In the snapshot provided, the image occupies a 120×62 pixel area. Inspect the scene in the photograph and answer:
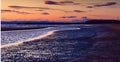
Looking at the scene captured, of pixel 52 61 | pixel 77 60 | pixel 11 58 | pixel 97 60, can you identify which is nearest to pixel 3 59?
pixel 11 58

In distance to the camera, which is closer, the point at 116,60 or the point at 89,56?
the point at 116,60

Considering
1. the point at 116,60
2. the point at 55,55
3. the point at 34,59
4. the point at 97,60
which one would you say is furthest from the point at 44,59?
the point at 116,60

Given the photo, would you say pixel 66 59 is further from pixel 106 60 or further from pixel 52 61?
pixel 106 60

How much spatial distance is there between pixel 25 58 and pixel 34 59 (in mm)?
334

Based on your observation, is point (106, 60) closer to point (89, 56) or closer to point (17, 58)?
point (89, 56)

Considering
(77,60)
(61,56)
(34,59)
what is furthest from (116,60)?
(34,59)

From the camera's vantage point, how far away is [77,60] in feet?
27.2

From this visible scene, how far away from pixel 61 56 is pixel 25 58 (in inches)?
44.7

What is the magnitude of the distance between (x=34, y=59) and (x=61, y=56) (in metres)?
1.00

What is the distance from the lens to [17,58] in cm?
854

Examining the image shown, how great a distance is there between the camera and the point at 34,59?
8406 millimetres

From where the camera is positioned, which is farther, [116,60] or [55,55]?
[55,55]

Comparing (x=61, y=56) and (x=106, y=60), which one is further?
(x=61, y=56)

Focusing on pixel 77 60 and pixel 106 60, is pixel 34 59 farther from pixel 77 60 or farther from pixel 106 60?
pixel 106 60
